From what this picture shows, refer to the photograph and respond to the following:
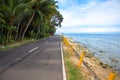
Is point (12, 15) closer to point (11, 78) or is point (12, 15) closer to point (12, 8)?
point (12, 8)

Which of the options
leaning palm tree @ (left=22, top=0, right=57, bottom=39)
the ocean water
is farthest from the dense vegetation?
the ocean water

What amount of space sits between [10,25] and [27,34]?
2290 centimetres

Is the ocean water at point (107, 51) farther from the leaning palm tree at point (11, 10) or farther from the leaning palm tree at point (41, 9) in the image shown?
the leaning palm tree at point (11, 10)

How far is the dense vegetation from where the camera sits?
29094mm

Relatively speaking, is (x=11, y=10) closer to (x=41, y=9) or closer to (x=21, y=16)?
(x=21, y=16)

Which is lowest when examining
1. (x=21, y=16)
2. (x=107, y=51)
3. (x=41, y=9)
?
(x=107, y=51)

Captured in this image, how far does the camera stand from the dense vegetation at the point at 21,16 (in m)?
29.1

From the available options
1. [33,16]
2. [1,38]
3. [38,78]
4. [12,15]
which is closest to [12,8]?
[12,15]

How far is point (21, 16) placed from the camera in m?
36.1

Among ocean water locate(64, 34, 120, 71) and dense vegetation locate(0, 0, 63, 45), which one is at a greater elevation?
dense vegetation locate(0, 0, 63, 45)

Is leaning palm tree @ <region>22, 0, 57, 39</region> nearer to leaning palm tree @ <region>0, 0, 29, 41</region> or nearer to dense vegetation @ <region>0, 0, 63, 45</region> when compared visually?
dense vegetation @ <region>0, 0, 63, 45</region>

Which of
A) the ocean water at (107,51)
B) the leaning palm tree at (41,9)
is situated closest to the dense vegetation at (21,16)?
the leaning palm tree at (41,9)

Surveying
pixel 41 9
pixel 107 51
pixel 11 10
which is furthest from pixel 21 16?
pixel 107 51

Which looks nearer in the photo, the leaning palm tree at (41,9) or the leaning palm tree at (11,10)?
the leaning palm tree at (11,10)
